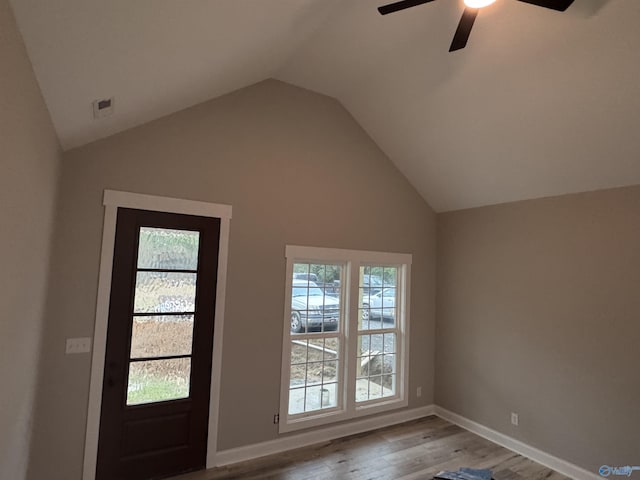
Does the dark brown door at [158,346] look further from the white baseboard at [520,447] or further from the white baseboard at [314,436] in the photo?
the white baseboard at [520,447]

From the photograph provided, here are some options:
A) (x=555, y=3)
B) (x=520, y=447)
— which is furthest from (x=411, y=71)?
(x=520, y=447)

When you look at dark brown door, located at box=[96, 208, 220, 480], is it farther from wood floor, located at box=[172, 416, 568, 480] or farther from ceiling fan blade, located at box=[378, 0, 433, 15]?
ceiling fan blade, located at box=[378, 0, 433, 15]

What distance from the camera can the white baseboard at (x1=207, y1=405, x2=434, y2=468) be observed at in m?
3.22

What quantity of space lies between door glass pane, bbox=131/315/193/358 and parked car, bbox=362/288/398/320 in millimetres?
2061

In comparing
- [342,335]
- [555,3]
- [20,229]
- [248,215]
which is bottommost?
[342,335]

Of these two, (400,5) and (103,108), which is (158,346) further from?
(400,5)

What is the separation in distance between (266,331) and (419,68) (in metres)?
2.86

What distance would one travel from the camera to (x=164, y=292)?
120 inches

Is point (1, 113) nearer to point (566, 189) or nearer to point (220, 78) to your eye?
point (220, 78)

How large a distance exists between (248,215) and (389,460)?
275cm

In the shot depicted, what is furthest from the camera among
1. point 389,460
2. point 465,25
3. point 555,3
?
point 389,460

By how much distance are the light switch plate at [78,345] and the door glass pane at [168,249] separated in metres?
0.68

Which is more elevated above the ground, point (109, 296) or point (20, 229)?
point (20, 229)

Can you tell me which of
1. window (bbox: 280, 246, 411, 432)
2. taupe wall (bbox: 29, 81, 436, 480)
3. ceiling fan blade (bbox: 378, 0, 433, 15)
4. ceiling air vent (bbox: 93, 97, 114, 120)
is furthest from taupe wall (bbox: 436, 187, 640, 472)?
ceiling air vent (bbox: 93, 97, 114, 120)
